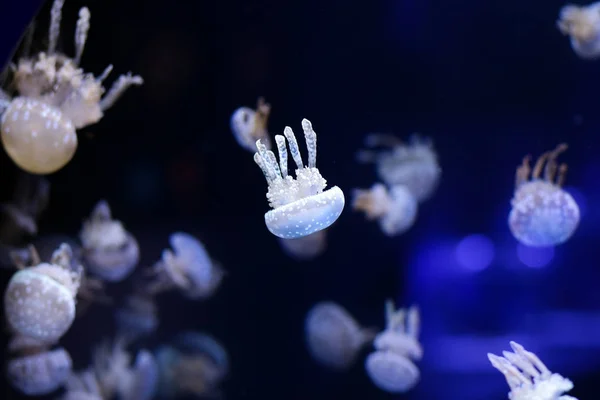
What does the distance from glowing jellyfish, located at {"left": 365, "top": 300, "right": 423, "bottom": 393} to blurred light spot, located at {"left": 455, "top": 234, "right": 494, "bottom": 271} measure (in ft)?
1.46

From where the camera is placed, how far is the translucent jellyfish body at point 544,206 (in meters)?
3.45

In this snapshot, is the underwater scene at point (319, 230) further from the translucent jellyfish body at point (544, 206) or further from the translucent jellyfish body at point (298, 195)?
the translucent jellyfish body at point (298, 195)

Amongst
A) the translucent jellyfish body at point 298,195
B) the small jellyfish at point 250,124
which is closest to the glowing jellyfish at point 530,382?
the translucent jellyfish body at point 298,195

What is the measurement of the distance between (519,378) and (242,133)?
6.06ft

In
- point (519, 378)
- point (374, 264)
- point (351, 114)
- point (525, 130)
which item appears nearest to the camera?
point (519, 378)

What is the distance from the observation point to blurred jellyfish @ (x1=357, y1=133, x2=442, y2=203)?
3508 millimetres

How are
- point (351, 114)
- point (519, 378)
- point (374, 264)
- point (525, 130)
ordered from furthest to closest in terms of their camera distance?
point (374, 264) → point (525, 130) → point (351, 114) → point (519, 378)

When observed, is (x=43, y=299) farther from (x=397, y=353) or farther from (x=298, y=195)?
(x=397, y=353)

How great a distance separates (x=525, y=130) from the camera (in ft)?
11.6

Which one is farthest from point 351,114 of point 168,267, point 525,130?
point 168,267

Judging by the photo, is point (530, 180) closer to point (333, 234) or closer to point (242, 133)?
point (333, 234)

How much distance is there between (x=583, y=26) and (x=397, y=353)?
7.38 feet

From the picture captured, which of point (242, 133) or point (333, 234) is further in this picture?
point (333, 234)

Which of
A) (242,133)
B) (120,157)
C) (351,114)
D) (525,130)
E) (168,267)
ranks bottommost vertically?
(168,267)
